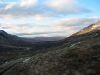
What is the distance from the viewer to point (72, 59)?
20984mm

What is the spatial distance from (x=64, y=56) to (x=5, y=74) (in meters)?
5.20

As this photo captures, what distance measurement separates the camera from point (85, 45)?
75.7 ft

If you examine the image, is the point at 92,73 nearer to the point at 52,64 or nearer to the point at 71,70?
the point at 71,70

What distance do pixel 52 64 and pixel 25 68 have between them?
258 cm

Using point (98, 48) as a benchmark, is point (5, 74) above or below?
below

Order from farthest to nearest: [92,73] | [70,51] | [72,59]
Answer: [70,51]
[72,59]
[92,73]

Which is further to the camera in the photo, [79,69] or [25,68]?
[25,68]

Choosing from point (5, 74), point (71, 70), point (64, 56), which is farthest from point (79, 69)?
point (5, 74)

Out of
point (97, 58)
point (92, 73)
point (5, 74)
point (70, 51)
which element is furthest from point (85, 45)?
point (5, 74)

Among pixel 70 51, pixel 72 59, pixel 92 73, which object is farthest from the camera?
pixel 70 51

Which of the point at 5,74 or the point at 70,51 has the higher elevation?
the point at 70,51

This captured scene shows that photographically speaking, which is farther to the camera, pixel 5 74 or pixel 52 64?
pixel 5 74

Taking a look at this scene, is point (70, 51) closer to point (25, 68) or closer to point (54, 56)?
point (54, 56)

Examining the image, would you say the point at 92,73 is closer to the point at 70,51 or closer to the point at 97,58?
the point at 97,58
